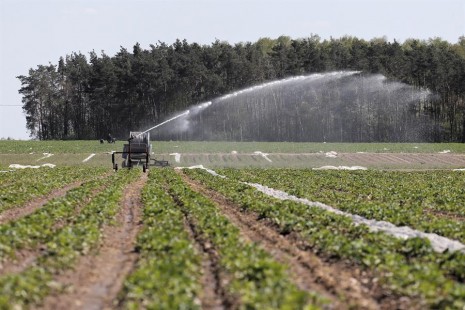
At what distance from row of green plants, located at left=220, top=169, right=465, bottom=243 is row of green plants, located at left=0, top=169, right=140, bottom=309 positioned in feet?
26.0

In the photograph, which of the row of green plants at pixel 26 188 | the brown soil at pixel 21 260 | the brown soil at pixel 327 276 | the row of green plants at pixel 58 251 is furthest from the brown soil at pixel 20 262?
the row of green plants at pixel 26 188

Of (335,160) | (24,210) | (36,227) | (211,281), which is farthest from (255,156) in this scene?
(211,281)

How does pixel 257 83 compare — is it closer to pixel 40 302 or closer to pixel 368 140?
pixel 368 140

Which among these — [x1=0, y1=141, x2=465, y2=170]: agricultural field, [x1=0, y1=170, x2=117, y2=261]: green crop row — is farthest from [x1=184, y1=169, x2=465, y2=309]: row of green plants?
[x1=0, y1=141, x2=465, y2=170]: agricultural field

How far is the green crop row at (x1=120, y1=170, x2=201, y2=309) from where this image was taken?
1012 cm

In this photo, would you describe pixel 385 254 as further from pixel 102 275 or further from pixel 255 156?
pixel 255 156

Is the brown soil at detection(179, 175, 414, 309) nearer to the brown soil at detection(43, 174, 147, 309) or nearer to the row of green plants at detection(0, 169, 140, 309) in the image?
the brown soil at detection(43, 174, 147, 309)

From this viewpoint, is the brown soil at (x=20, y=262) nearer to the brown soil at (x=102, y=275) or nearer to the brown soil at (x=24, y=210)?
the brown soil at (x=102, y=275)

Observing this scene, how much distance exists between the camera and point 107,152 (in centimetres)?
6969

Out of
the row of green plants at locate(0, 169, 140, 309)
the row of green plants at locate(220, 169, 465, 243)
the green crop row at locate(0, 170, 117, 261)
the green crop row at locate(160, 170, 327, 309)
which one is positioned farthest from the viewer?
the row of green plants at locate(220, 169, 465, 243)

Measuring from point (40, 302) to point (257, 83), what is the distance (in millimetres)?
101978

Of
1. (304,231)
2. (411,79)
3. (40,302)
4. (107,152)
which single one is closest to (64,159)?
(107,152)

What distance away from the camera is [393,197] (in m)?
28.8

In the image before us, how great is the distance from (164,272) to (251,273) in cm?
146
